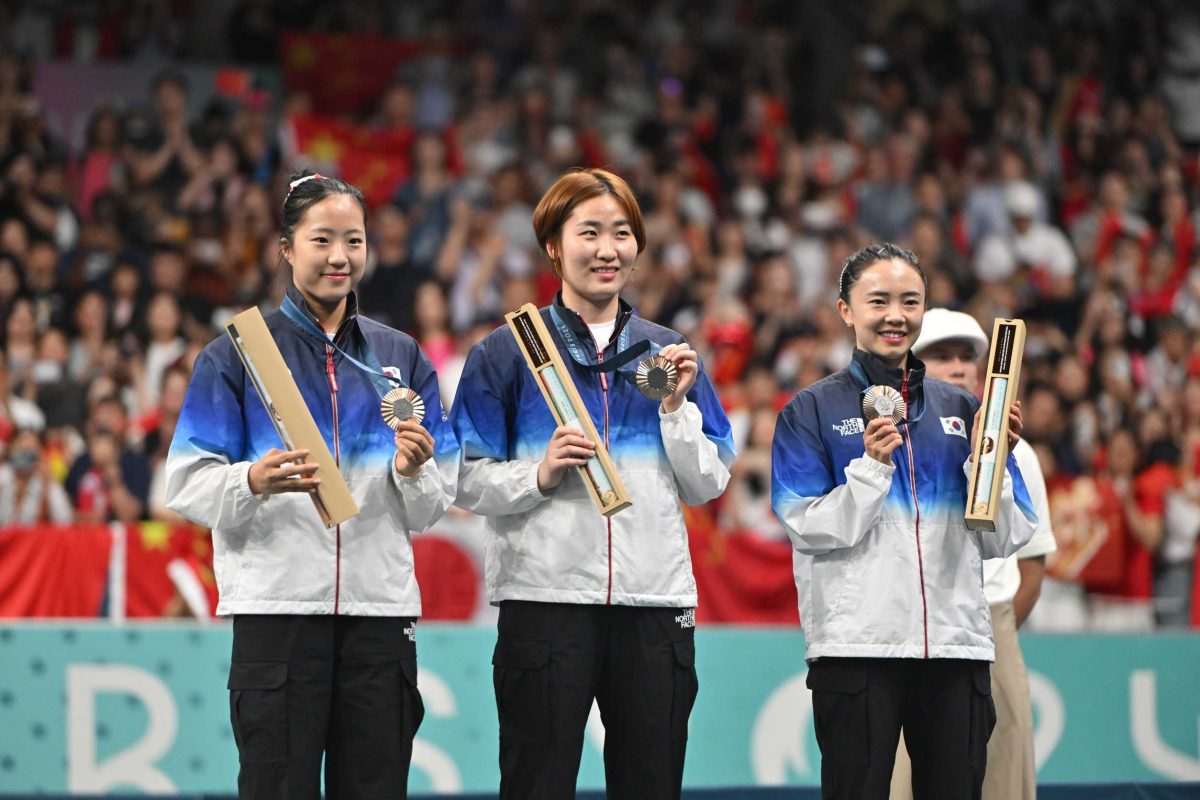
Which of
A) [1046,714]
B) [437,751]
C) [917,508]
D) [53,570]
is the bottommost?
[437,751]

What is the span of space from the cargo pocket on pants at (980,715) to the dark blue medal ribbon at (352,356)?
5.86 ft

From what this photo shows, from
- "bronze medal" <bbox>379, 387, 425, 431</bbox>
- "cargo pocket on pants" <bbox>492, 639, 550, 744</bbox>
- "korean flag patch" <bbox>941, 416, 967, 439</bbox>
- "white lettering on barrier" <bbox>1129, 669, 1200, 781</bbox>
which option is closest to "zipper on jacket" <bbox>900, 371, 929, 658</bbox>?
"korean flag patch" <bbox>941, 416, 967, 439</bbox>

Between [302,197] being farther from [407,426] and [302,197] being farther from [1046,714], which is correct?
[1046,714]

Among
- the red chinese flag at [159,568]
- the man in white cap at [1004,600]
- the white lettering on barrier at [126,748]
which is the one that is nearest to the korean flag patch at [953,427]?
the man in white cap at [1004,600]

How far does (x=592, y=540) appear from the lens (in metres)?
4.48

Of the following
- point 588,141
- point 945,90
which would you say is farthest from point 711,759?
point 945,90

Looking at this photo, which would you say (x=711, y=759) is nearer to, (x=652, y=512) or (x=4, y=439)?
(x=652, y=512)

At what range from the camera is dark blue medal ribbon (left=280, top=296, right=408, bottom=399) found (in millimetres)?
4418

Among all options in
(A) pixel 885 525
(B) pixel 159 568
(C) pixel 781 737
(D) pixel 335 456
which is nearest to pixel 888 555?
(A) pixel 885 525

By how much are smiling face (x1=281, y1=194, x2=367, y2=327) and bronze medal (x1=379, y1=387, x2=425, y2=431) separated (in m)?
0.40

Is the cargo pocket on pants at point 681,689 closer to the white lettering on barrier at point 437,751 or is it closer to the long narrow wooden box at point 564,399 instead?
the long narrow wooden box at point 564,399

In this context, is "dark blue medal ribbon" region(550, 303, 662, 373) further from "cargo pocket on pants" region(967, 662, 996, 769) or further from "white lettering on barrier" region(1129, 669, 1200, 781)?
"white lettering on barrier" region(1129, 669, 1200, 781)

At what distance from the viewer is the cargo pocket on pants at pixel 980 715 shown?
4516 millimetres

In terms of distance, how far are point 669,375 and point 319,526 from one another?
1018 millimetres
